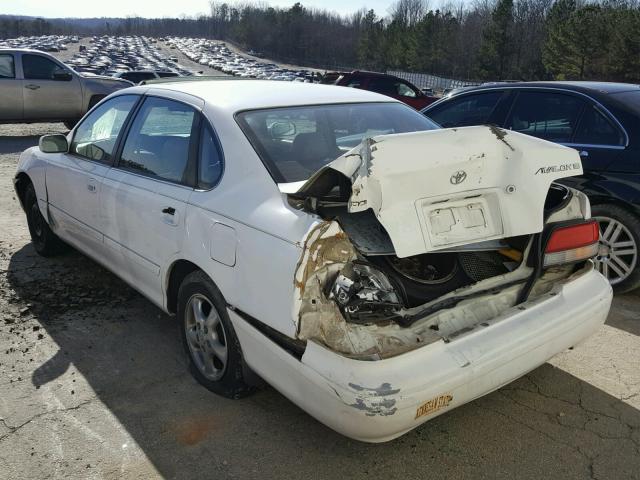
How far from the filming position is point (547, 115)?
498 centimetres

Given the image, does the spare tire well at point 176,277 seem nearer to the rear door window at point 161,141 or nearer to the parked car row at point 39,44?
the rear door window at point 161,141

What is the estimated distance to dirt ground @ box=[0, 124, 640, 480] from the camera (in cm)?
246

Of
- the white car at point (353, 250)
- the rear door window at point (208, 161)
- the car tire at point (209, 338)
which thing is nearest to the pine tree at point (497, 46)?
the white car at point (353, 250)

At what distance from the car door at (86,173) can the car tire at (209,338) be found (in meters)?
1.21

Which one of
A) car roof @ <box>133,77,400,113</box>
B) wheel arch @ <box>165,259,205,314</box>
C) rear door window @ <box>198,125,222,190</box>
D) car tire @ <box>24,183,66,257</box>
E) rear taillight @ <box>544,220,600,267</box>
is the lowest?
car tire @ <box>24,183,66,257</box>

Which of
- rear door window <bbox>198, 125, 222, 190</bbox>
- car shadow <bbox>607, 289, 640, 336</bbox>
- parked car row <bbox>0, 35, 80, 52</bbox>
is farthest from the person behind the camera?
parked car row <bbox>0, 35, 80, 52</bbox>

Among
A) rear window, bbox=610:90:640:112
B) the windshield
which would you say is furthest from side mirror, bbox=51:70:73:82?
rear window, bbox=610:90:640:112

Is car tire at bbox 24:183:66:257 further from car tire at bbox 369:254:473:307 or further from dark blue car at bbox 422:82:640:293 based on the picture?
dark blue car at bbox 422:82:640:293

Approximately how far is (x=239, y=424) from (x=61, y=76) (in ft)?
42.3

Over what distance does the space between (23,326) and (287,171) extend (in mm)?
2310

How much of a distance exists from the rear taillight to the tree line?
43232 mm

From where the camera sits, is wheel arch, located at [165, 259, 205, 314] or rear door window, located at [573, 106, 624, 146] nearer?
wheel arch, located at [165, 259, 205, 314]

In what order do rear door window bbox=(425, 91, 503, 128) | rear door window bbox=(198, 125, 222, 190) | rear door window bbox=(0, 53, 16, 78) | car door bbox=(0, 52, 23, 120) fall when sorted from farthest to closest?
rear door window bbox=(0, 53, 16, 78) → car door bbox=(0, 52, 23, 120) → rear door window bbox=(425, 91, 503, 128) → rear door window bbox=(198, 125, 222, 190)

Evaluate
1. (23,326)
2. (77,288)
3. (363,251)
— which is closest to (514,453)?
(363,251)
